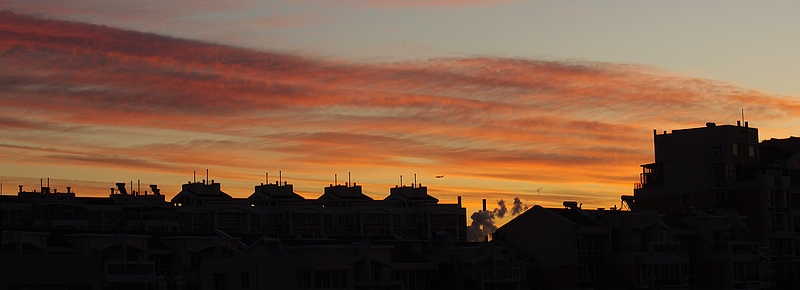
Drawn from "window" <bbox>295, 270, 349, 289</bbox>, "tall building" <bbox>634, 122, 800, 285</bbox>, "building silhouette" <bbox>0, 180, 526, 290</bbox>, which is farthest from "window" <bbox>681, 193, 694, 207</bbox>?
"window" <bbox>295, 270, 349, 289</bbox>

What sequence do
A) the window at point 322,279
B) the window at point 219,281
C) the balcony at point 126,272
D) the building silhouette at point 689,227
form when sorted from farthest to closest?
the building silhouette at point 689,227 < the balcony at point 126,272 < the window at point 219,281 < the window at point 322,279

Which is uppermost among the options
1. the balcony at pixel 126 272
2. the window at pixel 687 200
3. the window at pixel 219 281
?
the window at pixel 687 200

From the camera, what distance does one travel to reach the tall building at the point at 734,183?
14100cm

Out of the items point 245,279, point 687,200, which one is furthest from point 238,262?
point 687,200

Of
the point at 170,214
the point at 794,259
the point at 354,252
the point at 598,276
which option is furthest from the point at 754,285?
the point at 170,214

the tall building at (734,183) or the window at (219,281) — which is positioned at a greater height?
the tall building at (734,183)

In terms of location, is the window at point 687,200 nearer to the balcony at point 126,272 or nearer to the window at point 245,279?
the balcony at point 126,272

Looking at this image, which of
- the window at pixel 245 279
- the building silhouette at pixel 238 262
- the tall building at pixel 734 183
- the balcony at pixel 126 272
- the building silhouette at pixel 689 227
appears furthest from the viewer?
the tall building at pixel 734 183

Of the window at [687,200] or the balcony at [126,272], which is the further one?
the window at [687,200]

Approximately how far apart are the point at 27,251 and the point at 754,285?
3082 inches

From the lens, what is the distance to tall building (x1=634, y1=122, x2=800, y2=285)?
141 m

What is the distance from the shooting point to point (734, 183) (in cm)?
14350

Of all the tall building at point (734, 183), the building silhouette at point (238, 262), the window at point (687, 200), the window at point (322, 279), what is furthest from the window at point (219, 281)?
the window at point (687, 200)

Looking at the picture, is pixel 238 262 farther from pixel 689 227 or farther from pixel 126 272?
pixel 689 227
